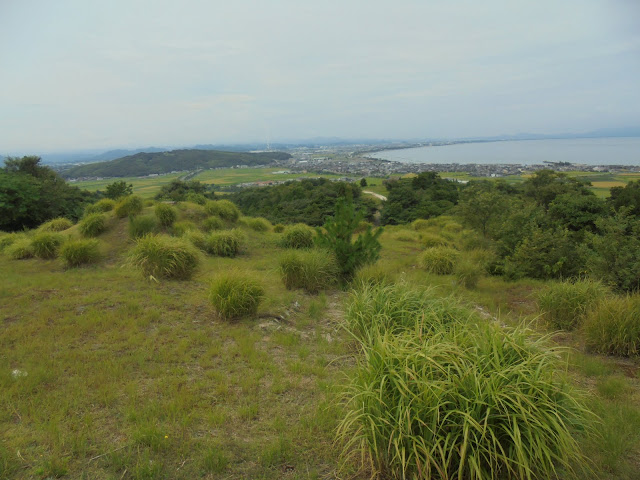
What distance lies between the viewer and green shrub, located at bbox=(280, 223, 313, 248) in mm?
11992

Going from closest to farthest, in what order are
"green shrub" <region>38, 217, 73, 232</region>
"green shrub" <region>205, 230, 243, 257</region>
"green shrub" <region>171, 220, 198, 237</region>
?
"green shrub" <region>205, 230, 243, 257</region>, "green shrub" <region>171, 220, 198, 237</region>, "green shrub" <region>38, 217, 73, 232</region>

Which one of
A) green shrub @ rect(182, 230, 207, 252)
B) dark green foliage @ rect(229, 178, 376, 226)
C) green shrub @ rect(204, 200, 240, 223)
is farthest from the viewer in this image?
dark green foliage @ rect(229, 178, 376, 226)

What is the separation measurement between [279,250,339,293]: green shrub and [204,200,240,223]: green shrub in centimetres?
795

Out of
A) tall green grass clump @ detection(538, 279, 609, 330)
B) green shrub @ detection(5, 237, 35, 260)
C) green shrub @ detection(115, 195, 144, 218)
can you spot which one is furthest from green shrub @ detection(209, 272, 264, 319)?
green shrub @ detection(115, 195, 144, 218)

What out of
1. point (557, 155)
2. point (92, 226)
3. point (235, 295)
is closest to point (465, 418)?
point (235, 295)

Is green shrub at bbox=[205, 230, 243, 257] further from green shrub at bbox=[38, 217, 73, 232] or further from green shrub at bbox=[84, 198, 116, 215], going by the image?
green shrub at bbox=[38, 217, 73, 232]

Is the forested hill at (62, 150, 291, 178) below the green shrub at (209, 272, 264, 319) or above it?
above

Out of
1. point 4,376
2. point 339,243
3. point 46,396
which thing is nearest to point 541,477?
point 46,396

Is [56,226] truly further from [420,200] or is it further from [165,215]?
[420,200]

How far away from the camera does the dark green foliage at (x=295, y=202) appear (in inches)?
1380

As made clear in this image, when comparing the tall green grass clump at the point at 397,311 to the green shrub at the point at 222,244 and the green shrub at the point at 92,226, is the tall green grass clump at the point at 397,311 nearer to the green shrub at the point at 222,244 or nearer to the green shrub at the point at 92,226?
the green shrub at the point at 222,244

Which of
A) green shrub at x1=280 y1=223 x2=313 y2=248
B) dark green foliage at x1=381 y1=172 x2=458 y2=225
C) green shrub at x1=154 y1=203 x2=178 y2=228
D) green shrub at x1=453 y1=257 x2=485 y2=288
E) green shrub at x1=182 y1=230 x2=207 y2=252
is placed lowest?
dark green foliage at x1=381 y1=172 x2=458 y2=225

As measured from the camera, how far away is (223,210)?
47.8ft

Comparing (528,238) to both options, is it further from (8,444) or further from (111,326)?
(8,444)
